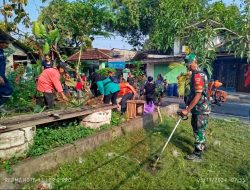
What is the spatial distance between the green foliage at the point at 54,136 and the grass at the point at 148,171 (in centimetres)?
48

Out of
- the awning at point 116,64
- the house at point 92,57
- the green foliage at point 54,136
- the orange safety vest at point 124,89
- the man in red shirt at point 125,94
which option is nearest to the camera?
the green foliage at point 54,136

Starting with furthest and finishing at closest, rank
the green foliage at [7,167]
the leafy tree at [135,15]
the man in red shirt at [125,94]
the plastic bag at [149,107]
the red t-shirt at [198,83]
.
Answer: the leafy tree at [135,15], the plastic bag at [149,107], the man in red shirt at [125,94], the red t-shirt at [198,83], the green foliage at [7,167]

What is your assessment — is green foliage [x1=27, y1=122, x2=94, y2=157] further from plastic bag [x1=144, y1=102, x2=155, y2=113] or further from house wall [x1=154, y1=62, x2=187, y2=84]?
house wall [x1=154, y1=62, x2=187, y2=84]

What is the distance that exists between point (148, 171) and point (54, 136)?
2008 mm

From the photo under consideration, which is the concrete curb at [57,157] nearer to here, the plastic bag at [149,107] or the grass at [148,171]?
the grass at [148,171]

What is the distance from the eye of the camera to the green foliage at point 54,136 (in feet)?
16.1

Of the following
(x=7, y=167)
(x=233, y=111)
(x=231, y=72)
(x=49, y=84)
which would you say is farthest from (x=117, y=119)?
(x=231, y=72)

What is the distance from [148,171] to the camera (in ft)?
16.1

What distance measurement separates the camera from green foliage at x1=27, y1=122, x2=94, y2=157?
16.1 feet

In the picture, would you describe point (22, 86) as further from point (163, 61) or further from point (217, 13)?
point (163, 61)

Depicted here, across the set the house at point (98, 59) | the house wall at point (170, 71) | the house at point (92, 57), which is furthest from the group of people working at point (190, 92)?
the house wall at point (170, 71)

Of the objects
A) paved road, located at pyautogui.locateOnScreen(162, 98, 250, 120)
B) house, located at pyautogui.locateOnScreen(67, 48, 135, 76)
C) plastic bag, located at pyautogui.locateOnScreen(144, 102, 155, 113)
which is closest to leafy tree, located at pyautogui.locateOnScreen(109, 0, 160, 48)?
house, located at pyautogui.locateOnScreen(67, 48, 135, 76)

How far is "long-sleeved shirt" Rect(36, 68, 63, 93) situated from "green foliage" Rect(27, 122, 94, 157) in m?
1.04

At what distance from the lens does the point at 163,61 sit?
2412 cm
